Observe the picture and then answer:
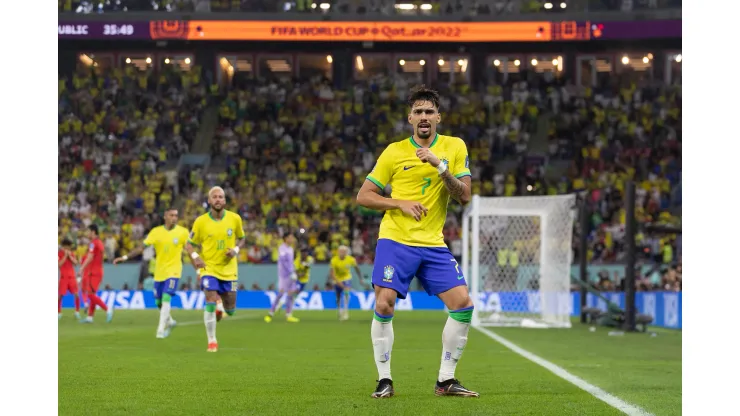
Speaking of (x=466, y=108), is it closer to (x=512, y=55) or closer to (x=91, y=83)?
(x=512, y=55)

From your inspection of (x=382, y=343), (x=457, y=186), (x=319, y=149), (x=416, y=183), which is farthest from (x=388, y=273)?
(x=319, y=149)

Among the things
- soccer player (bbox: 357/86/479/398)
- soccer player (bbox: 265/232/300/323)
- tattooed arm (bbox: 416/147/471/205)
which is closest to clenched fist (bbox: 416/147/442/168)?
tattooed arm (bbox: 416/147/471/205)

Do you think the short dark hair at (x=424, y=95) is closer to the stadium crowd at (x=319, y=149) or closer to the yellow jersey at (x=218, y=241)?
the yellow jersey at (x=218, y=241)

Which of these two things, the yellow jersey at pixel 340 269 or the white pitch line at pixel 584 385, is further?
the yellow jersey at pixel 340 269

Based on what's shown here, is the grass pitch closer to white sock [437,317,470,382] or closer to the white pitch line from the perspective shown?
the white pitch line

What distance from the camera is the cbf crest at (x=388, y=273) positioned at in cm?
830

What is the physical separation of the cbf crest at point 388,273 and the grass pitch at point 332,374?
0.92 meters

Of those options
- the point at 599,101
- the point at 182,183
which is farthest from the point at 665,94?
the point at 182,183

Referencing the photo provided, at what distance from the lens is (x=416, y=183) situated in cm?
848

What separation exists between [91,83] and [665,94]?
2419 cm

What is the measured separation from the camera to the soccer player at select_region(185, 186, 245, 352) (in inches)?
587

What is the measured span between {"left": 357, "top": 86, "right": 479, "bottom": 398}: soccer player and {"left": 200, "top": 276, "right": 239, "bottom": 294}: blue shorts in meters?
6.91

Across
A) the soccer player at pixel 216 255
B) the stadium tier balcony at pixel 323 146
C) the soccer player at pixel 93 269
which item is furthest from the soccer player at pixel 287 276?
the soccer player at pixel 216 255

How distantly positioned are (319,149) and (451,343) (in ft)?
115
